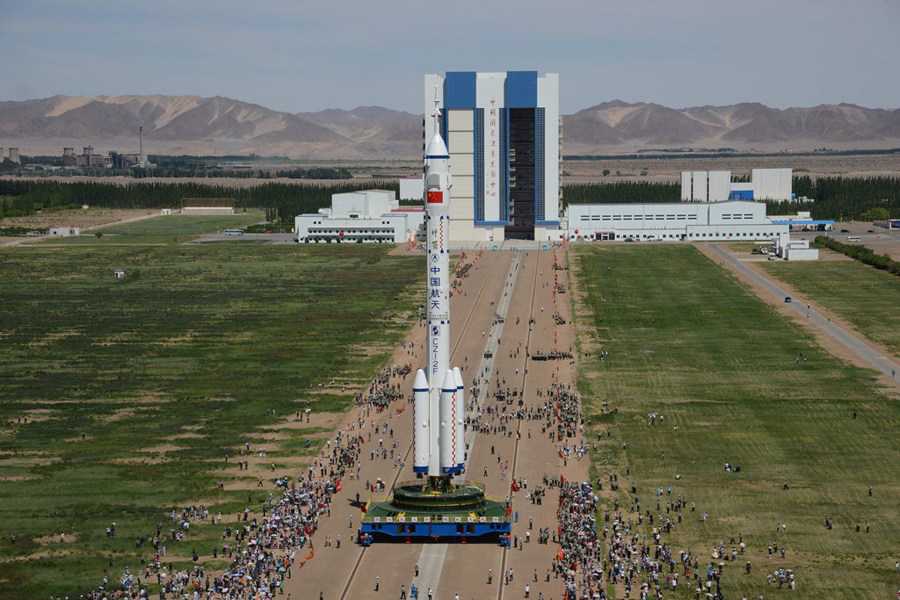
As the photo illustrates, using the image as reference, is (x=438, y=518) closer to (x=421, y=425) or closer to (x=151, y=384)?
(x=421, y=425)

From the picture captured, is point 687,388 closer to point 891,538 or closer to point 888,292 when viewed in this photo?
point 891,538

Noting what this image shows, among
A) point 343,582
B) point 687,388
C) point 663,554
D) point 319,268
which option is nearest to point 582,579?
point 663,554

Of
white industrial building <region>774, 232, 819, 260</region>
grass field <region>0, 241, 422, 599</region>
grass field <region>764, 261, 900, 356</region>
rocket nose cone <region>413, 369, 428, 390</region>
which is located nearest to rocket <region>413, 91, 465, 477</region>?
rocket nose cone <region>413, 369, 428, 390</region>

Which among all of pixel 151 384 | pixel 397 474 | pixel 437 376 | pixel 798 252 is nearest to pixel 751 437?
pixel 397 474

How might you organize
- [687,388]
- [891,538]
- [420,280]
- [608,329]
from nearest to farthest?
[891,538] → [687,388] → [608,329] → [420,280]

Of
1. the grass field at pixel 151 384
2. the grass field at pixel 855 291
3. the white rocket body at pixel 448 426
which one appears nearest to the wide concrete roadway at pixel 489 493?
the white rocket body at pixel 448 426

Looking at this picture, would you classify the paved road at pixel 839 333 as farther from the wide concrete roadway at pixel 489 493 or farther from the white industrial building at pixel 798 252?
the wide concrete roadway at pixel 489 493
